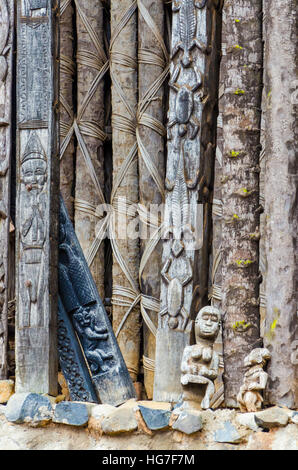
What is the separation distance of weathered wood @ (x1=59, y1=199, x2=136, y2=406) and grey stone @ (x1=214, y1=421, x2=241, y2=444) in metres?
0.63

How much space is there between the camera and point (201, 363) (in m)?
3.95

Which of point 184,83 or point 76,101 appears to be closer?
point 184,83

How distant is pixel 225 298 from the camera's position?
4.34m

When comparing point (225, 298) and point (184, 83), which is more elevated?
point (184, 83)

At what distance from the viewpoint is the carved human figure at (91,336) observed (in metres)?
4.38

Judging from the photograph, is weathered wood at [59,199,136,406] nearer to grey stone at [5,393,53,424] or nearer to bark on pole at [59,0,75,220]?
grey stone at [5,393,53,424]

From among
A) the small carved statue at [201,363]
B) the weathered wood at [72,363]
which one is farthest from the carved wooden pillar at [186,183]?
the weathered wood at [72,363]

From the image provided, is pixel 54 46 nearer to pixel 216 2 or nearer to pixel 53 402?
pixel 216 2

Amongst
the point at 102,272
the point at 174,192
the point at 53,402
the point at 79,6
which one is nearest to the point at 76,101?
the point at 79,6

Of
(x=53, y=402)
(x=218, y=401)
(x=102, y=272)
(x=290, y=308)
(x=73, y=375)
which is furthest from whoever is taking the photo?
(x=102, y=272)

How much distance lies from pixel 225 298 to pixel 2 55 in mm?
1413

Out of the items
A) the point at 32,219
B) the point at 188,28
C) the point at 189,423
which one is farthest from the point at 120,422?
the point at 188,28

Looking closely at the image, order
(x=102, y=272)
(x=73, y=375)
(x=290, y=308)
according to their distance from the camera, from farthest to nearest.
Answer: (x=102, y=272) → (x=73, y=375) → (x=290, y=308)
